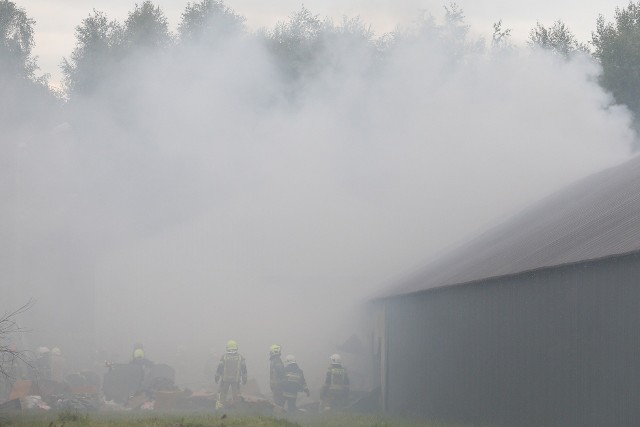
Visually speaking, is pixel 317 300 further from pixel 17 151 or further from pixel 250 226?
pixel 17 151

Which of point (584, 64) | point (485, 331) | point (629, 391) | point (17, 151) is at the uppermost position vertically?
point (584, 64)

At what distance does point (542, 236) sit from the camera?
18.0 m

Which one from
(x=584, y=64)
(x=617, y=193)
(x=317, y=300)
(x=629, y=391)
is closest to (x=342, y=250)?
(x=317, y=300)

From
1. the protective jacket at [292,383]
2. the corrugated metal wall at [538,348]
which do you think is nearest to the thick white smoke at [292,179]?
the protective jacket at [292,383]

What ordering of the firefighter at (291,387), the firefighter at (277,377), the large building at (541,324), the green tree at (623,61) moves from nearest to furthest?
the large building at (541,324), the firefighter at (291,387), the firefighter at (277,377), the green tree at (623,61)

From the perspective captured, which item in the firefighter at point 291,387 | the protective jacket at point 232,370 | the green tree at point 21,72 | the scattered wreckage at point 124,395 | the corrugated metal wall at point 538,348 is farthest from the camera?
the green tree at point 21,72

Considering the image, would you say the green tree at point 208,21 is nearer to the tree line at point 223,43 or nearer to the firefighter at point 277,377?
the tree line at point 223,43

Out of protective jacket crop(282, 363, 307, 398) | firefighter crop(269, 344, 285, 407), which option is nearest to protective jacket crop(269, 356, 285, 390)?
firefighter crop(269, 344, 285, 407)

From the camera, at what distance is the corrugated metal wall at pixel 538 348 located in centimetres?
1181

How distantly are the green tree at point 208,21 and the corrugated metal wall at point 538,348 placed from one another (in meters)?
42.3

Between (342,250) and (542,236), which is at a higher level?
(342,250)

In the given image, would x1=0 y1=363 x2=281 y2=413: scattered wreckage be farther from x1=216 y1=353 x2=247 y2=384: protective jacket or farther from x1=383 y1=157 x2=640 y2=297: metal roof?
x1=383 y1=157 x2=640 y2=297: metal roof

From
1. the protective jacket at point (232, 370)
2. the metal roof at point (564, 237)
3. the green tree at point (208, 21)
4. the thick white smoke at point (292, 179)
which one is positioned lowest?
the protective jacket at point (232, 370)

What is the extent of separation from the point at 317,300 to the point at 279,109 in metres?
10.9
